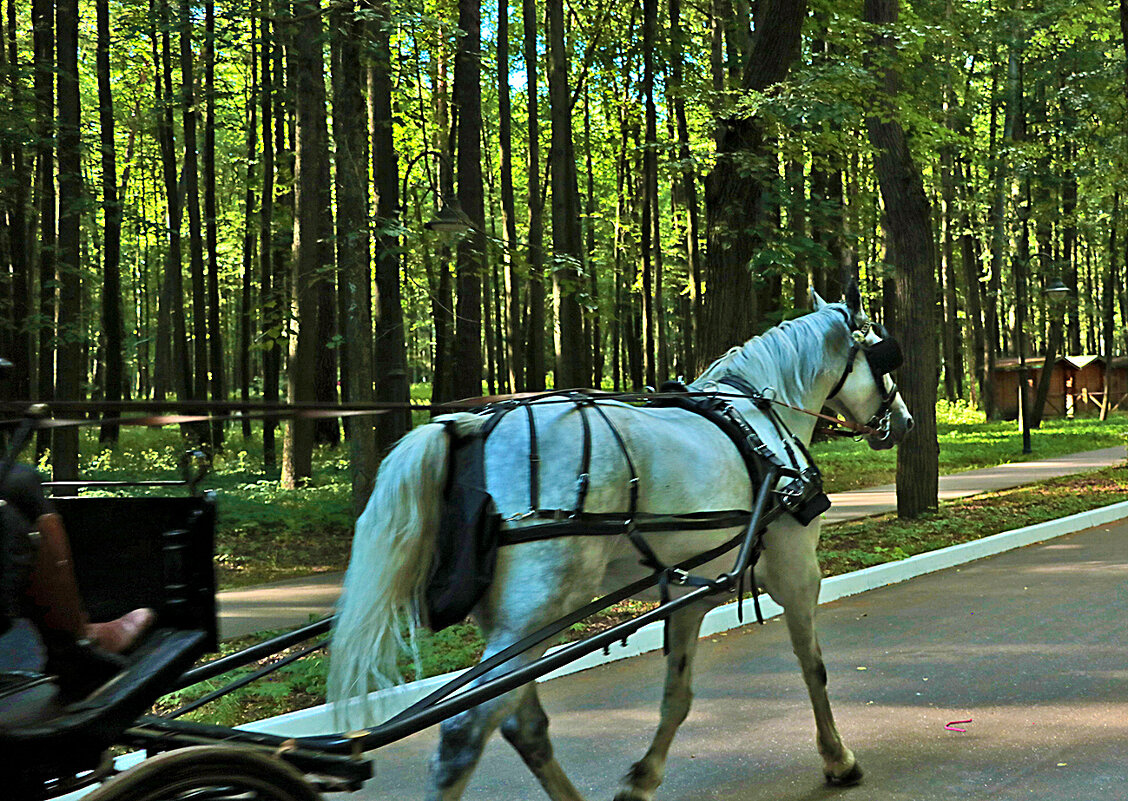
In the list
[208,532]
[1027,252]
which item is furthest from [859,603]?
[1027,252]

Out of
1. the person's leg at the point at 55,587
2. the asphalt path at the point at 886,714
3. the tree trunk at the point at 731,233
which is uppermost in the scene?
the tree trunk at the point at 731,233

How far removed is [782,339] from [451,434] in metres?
2.20

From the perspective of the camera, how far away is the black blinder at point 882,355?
586cm

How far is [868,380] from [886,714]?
1.84 m

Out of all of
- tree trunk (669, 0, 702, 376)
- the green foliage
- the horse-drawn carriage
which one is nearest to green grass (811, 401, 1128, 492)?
the green foliage

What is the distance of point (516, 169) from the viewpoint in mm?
34219

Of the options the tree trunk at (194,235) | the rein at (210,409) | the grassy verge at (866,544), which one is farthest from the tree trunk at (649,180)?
the rein at (210,409)

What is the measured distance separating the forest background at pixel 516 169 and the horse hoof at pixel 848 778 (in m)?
6.83

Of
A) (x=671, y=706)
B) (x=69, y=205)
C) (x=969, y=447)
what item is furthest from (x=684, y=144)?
(x=969, y=447)

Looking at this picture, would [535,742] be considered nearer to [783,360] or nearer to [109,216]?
[783,360]

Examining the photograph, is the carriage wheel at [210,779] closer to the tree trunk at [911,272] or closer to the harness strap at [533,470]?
the harness strap at [533,470]

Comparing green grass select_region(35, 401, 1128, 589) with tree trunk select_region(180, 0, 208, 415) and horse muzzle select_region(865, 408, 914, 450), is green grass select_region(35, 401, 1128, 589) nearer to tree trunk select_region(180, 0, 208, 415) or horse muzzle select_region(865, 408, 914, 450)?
tree trunk select_region(180, 0, 208, 415)

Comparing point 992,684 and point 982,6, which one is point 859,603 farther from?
point 982,6

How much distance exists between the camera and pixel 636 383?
31297 millimetres
